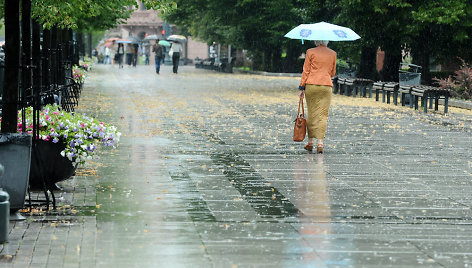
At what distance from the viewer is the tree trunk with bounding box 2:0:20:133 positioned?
8.17 m

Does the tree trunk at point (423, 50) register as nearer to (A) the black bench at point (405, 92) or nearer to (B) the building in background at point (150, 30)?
(A) the black bench at point (405, 92)

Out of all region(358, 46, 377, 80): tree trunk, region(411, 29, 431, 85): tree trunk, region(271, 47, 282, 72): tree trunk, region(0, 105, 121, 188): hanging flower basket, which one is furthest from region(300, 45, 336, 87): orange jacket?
region(271, 47, 282, 72): tree trunk

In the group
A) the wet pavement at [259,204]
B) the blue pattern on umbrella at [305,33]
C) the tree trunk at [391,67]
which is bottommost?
the wet pavement at [259,204]

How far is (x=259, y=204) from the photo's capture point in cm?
872

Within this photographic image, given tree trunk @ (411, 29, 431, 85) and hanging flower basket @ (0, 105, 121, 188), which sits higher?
tree trunk @ (411, 29, 431, 85)

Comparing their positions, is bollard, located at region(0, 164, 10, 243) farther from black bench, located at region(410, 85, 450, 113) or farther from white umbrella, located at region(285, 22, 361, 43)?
black bench, located at region(410, 85, 450, 113)

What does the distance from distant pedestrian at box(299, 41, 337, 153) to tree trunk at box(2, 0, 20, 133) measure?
19.2ft

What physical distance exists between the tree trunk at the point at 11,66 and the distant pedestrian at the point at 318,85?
5847 millimetres

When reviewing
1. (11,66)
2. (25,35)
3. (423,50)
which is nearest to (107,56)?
(423,50)

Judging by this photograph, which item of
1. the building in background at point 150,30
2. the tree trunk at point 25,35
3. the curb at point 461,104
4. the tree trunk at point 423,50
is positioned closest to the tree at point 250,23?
the tree trunk at point 423,50

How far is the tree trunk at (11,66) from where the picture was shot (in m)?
8.17

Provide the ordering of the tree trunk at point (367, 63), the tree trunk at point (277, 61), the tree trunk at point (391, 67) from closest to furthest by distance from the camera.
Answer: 1. the tree trunk at point (391, 67)
2. the tree trunk at point (367, 63)
3. the tree trunk at point (277, 61)

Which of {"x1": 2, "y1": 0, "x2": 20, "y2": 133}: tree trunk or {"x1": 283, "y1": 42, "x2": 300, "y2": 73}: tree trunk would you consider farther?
{"x1": 283, "y1": 42, "x2": 300, "y2": 73}: tree trunk

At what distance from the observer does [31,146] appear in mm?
8117
